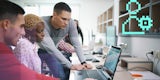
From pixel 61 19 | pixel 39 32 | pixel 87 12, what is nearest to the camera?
pixel 39 32

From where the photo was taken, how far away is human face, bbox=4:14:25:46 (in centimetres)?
97

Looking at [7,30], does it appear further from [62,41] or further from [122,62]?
[122,62]

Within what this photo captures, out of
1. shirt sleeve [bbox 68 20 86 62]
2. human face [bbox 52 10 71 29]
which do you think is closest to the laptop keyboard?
shirt sleeve [bbox 68 20 86 62]

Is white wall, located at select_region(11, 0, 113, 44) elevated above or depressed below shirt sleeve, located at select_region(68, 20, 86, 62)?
above

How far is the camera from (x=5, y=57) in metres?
0.99

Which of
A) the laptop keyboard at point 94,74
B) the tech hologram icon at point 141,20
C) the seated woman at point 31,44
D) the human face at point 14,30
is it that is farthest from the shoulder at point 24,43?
the tech hologram icon at point 141,20

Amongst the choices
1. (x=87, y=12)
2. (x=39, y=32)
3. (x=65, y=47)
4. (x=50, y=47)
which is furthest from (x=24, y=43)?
(x=87, y=12)

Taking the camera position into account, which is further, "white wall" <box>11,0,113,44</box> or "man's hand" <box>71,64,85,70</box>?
"man's hand" <box>71,64,85,70</box>

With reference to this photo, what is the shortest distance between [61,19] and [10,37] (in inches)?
21.4

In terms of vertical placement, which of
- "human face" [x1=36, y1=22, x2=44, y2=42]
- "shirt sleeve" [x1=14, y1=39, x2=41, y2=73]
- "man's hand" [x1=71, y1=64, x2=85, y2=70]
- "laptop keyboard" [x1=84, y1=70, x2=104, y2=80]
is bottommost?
"laptop keyboard" [x1=84, y1=70, x2=104, y2=80]

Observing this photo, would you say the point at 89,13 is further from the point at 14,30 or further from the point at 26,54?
the point at 14,30

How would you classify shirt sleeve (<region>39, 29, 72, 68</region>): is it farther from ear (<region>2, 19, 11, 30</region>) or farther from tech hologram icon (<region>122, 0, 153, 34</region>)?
tech hologram icon (<region>122, 0, 153, 34</region>)

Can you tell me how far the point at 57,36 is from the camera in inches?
61.3

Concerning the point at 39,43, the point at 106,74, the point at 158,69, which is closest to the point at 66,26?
the point at 39,43
